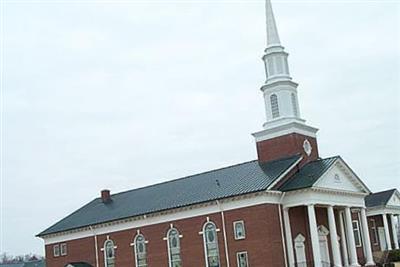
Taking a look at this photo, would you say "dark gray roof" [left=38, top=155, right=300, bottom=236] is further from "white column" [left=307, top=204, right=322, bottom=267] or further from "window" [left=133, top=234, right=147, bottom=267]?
"white column" [left=307, top=204, right=322, bottom=267]

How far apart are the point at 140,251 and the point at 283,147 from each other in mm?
13585

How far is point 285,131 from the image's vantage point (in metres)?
45.3

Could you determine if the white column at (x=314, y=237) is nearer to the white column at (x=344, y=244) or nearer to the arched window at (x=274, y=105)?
the white column at (x=344, y=244)

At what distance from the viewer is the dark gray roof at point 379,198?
57297mm

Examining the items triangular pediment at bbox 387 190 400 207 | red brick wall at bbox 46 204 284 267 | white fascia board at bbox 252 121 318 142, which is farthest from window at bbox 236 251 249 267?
triangular pediment at bbox 387 190 400 207

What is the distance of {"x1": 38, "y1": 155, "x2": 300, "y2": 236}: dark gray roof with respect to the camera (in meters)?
42.9

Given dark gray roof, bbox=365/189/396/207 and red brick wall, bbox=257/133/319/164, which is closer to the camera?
red brick wall, bbox=257/133/319/164

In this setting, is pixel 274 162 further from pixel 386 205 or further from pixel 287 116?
pixel 386 205

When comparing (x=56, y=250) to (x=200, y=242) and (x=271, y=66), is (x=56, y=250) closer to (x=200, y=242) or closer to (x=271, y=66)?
(x=200, y=242)

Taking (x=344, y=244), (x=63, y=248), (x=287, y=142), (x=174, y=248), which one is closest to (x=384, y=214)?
(x=344, y=244)

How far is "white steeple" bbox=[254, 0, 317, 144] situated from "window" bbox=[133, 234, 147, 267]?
11.9 metres

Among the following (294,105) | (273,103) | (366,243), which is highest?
(273,103)

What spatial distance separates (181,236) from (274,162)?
338 inches

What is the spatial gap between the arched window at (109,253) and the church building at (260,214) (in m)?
0.08
